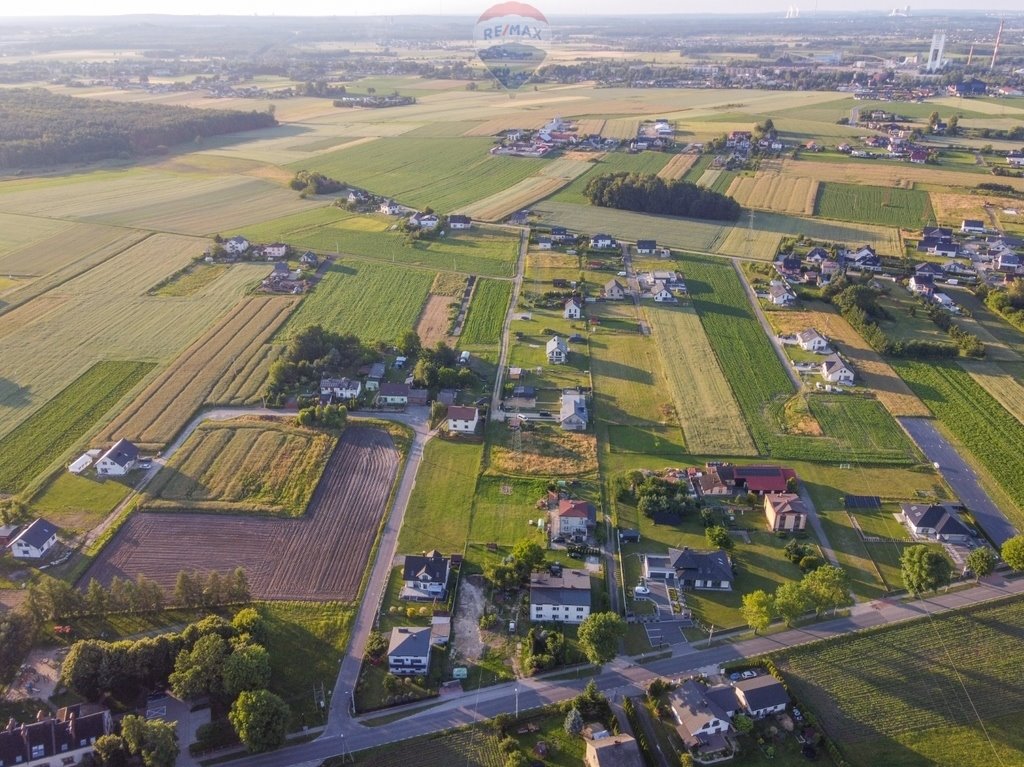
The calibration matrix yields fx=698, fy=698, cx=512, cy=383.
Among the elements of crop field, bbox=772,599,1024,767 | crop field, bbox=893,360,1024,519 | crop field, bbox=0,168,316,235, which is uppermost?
crop field, bbox=0,168,316,235

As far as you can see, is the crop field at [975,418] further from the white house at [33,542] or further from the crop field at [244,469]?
the white house at [33,542]

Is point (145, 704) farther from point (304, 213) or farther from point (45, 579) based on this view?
point (304, 213)

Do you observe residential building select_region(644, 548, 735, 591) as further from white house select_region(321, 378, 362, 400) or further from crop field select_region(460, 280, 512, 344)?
crop field select_region(460, 280, 512, 344)

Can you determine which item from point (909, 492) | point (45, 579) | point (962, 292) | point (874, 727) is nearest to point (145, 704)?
point (45, 579)

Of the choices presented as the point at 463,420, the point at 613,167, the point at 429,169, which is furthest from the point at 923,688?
→ the point at 429,169

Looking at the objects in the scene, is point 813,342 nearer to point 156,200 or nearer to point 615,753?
point 615,753

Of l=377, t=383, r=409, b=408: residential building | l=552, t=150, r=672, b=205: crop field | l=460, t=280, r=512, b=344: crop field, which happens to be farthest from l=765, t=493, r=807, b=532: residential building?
l=552, t=150, r=672, b=205: crop field

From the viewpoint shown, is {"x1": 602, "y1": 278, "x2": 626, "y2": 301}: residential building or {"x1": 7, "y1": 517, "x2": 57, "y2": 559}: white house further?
{"x1": 602, "y1": 278, "x2": 626, "y2": 301}: residential building

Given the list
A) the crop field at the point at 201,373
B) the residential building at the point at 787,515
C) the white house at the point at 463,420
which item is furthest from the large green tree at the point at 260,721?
the residential building at the point at 787,515
